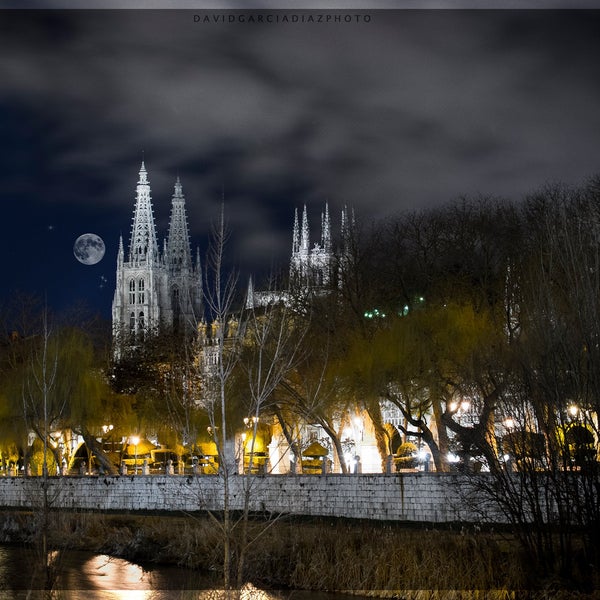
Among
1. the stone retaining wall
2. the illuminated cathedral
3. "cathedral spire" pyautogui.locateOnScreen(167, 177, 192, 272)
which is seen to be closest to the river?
the stone retaining wall

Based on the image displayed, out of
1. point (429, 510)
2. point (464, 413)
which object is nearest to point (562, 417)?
point (429, 510)

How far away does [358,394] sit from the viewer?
38.3m

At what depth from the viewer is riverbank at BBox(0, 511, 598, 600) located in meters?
20.7

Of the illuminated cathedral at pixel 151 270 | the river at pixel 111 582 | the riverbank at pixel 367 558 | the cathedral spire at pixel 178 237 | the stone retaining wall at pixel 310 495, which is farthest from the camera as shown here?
the cathedral spire at pixel 178 237

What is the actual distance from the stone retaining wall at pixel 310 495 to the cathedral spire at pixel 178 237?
135410mm

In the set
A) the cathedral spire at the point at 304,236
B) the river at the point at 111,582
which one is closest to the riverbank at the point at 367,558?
the river at the point at 111,582

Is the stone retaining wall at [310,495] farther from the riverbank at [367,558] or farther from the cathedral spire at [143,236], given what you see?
the cathedral spire at [143,236]

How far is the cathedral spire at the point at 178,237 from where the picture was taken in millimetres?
175250

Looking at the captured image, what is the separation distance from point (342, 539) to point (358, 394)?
47.7 feet

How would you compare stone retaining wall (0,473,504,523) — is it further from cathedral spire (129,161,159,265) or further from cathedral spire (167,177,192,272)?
cathedral spire (167,177,192,272)

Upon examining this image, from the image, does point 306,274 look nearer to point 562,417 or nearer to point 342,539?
point 342,539

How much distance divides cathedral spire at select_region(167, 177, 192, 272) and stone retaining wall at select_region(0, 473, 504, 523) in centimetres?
13541

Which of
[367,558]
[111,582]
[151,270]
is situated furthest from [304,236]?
[367,558]

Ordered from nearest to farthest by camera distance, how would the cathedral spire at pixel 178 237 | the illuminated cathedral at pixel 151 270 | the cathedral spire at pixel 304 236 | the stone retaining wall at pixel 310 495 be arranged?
the stone retaining wall at pixel 310 495 < the cathedral spire at pixel 304 236 < the illuminated cathedral at pixel 151 270 < the cathedral spire at pixel 178 237
